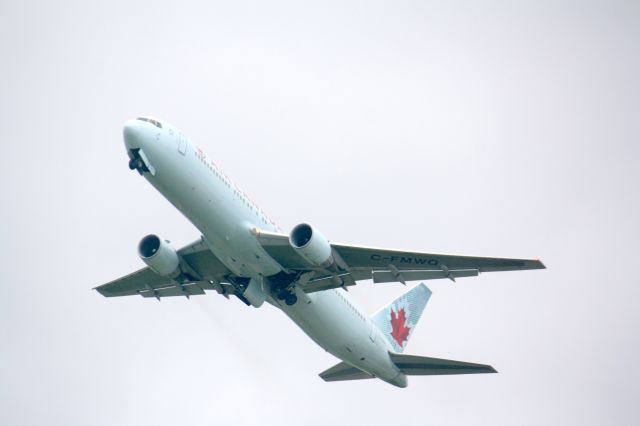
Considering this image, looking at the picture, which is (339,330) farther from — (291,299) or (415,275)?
(415,275)

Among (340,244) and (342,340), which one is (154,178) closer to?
(340,244)

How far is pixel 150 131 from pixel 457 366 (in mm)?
15584

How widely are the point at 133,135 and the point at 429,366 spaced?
52.8ft

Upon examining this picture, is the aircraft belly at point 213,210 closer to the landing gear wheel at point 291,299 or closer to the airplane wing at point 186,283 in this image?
the landing gear wheel at point 291,299

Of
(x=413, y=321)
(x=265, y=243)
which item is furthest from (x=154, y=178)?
(x=413, y=321)

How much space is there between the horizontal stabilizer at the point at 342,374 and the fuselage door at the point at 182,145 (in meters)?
14.0

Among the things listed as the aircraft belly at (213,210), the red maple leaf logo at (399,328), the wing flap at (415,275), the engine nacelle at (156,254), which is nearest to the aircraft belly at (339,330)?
the wing flap at (415,275)

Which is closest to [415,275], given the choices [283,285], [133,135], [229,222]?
[283,285]

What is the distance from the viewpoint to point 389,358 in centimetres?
3862

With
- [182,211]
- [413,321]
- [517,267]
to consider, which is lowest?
[413,321]

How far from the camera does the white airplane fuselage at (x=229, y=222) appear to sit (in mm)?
30250

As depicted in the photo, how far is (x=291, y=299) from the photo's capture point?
3450cm

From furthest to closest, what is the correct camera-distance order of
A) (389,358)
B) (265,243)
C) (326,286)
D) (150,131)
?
(389,358) < (326,286) < (265,243) < (150,131)

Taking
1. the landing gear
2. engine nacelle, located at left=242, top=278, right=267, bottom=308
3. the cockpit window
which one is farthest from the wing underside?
the cockpit window
